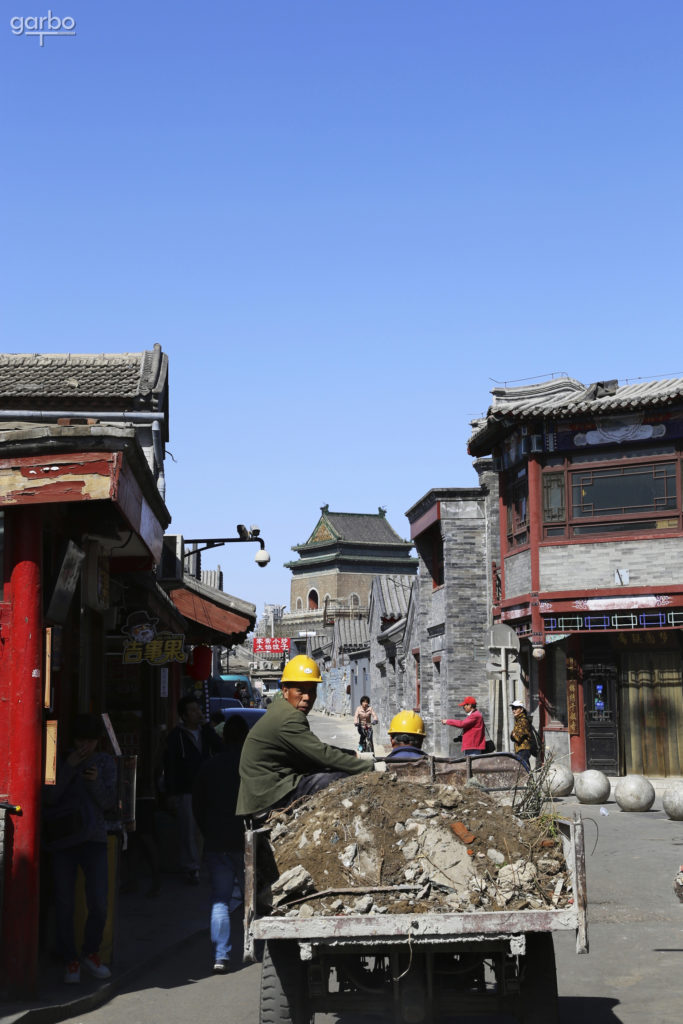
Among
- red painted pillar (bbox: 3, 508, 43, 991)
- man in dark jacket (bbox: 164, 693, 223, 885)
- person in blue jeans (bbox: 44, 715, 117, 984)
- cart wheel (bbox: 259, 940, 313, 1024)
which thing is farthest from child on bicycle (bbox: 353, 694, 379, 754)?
cart wheel (bbox: 259, 940, 313, 1024)

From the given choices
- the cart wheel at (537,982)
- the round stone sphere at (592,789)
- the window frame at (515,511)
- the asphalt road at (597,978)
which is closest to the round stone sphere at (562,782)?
the round stone sphere at (592,789)

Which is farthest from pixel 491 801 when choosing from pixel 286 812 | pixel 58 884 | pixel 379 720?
pixel 379 720

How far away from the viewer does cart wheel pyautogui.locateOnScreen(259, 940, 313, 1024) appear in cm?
543

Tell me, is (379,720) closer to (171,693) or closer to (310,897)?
(171,693)

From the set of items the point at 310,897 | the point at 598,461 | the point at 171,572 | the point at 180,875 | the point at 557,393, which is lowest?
the point at 180,875

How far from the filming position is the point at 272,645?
84062 mm

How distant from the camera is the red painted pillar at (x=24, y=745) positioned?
702cm

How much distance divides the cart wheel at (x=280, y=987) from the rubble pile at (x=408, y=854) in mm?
315

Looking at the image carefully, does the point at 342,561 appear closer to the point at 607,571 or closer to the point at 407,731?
the point at 607,571

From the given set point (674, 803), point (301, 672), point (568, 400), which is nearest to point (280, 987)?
point (301, 672)

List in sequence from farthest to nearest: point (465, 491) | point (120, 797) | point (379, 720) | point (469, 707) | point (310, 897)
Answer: point (379, 720) < point (465, 491) < point (469, 707) < point (120, 797) < point (310, 897)

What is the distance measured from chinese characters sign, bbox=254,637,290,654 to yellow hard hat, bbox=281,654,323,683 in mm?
77289

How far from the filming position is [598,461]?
81.5ft

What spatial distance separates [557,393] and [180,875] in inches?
672
